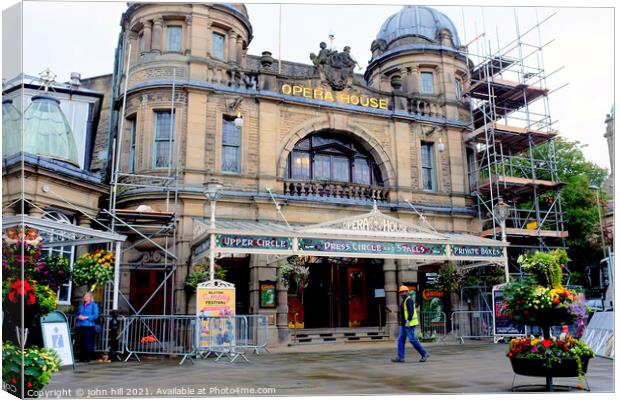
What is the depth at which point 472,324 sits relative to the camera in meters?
21.9

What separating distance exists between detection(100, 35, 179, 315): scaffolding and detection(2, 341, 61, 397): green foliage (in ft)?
31.8

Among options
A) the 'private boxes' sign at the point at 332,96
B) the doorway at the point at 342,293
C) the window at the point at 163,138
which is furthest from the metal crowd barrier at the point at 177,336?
the 'private boxes' sign at the point at 332,96

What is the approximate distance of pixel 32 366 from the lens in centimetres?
710

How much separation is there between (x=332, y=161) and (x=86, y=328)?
1164 cm

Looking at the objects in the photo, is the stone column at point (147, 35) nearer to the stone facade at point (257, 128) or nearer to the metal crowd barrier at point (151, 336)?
the stone facade at point (257, 128)

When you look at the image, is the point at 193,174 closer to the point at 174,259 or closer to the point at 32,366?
the point at 174,259

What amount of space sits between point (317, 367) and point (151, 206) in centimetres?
894

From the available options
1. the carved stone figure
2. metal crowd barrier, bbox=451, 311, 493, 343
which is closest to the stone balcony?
the carved stone figure

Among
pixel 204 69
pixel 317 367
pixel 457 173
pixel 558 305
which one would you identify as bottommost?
pixel 317 367

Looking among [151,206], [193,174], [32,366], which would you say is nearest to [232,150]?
[193,174]

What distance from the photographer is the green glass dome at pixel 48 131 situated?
17578mm

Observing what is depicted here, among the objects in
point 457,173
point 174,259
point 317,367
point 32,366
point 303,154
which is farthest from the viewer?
point 457,173

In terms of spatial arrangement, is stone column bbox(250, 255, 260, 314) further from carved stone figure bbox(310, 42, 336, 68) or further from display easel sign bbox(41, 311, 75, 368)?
carved stone figure bbox(310, 42, 336, 68)

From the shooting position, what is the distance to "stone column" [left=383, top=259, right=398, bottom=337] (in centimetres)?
2095
